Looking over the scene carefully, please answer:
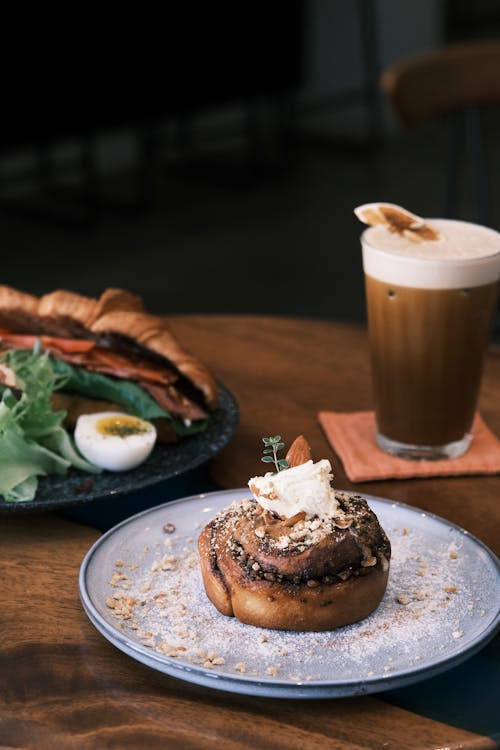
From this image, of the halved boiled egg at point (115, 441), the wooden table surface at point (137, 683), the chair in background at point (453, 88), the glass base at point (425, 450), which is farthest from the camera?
the chair in background at point (453, 88)

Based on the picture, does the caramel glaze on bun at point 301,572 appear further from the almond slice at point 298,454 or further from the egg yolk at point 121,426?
the egg yolk at point 121,426

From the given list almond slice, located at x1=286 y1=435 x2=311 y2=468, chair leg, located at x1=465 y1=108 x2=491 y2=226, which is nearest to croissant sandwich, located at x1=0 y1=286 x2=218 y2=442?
almond slice, located at x1=286 y1=435 x2=311 y2=468

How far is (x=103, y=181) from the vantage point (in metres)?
7.35

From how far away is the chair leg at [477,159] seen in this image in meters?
3.00

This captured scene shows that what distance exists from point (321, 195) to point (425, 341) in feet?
18.5

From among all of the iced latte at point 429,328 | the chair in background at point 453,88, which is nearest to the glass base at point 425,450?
the iced latte at point 429,328

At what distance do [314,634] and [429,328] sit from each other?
627 millimetres

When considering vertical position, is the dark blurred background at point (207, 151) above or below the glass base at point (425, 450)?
below

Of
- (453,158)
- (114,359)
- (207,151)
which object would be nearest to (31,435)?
(114,359)

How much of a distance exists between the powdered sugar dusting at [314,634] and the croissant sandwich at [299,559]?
2cm

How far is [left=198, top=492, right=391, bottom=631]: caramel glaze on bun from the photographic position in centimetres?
110

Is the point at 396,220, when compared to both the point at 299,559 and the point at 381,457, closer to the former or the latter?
the point at 381,457

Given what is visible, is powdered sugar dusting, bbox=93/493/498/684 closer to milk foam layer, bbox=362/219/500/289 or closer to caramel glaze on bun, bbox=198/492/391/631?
caramel glaze on bun, bbox=198/492/391/631

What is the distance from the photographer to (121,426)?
156 cm
